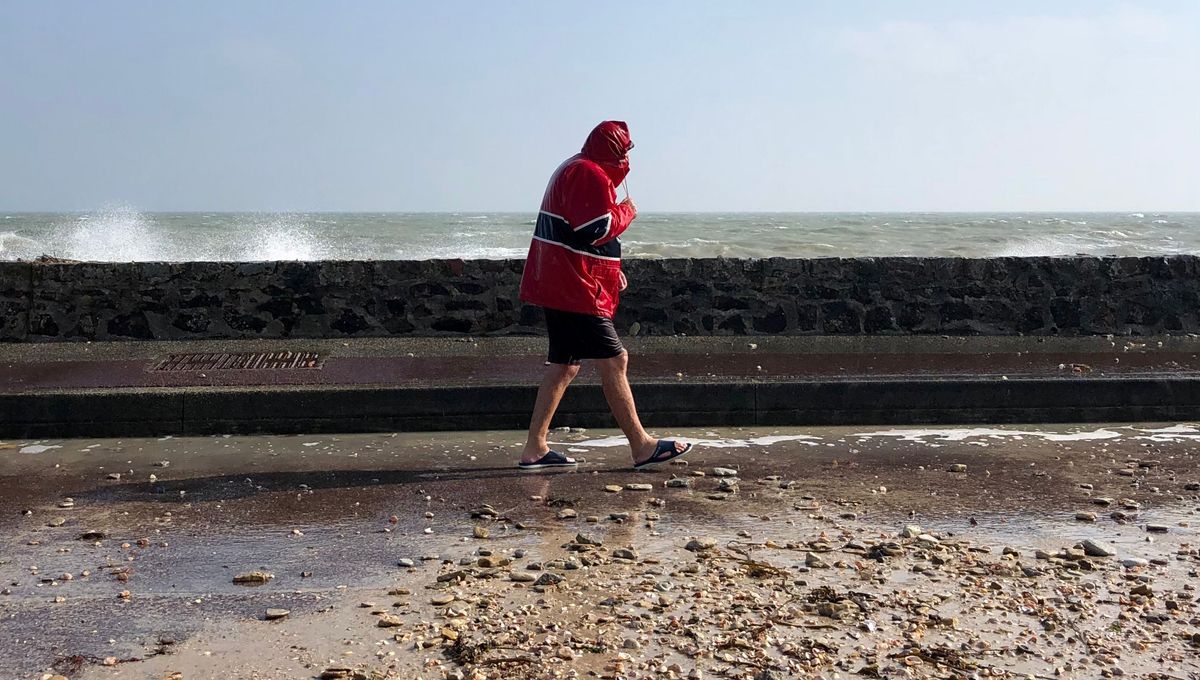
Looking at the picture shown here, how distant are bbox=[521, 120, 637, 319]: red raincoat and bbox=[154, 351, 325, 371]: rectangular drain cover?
2.99 metres

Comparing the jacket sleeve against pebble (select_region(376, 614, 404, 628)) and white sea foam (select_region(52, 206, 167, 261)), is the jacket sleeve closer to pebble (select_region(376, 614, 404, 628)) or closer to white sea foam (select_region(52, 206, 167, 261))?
pebble (select_region(376, 614, 404, 628))

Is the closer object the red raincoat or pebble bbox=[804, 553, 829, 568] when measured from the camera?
pebble bbox=[804, 553, 829, 568]

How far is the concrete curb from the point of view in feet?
24.2

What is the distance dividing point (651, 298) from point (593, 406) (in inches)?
115

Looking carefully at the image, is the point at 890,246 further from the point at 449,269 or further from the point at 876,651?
the point at 876,651

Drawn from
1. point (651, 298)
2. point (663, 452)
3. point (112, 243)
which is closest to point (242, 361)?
point (651, 298)

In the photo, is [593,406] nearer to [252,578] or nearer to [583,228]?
[583,228]

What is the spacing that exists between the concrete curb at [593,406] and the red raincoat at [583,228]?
5.04ft

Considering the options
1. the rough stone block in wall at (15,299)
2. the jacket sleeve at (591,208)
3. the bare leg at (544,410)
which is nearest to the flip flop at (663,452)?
the bare leg at (544,410)

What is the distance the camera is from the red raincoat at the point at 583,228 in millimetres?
6000

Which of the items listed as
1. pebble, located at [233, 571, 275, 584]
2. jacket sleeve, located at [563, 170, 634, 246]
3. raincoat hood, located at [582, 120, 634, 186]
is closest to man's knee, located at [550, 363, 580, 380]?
jacket sleeve, located at [563, 170, 634, 246]

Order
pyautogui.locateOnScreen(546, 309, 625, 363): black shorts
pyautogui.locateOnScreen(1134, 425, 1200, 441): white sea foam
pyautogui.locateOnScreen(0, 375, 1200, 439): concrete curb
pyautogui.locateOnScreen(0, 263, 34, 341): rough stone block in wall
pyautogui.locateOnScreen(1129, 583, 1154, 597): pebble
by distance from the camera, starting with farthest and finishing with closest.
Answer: pyautogui.locateOnScreen(0, 263, 34, 341): rough stone block in wall < pyautogui.locateOnScreen(0, 375, 1200, 439): concrete curb < pyautogui.locateOnScreen(1134, 425, 1200, 441): white sea foam < pyautogui.locateOnScreen(546, 309, 625, 363): black shorts < pyautogui.locateOnScreen(1129, 583, 1154, 597): pebble

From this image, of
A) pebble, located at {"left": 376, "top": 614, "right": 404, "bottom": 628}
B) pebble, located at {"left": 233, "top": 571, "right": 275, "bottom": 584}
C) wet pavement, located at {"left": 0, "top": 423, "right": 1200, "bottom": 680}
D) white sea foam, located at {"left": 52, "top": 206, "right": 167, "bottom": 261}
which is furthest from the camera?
white sea foam, located at {"left": 52, "top": 206, "right": 167, "bottom": 261}

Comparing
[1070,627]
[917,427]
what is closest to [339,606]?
[1070,627]
